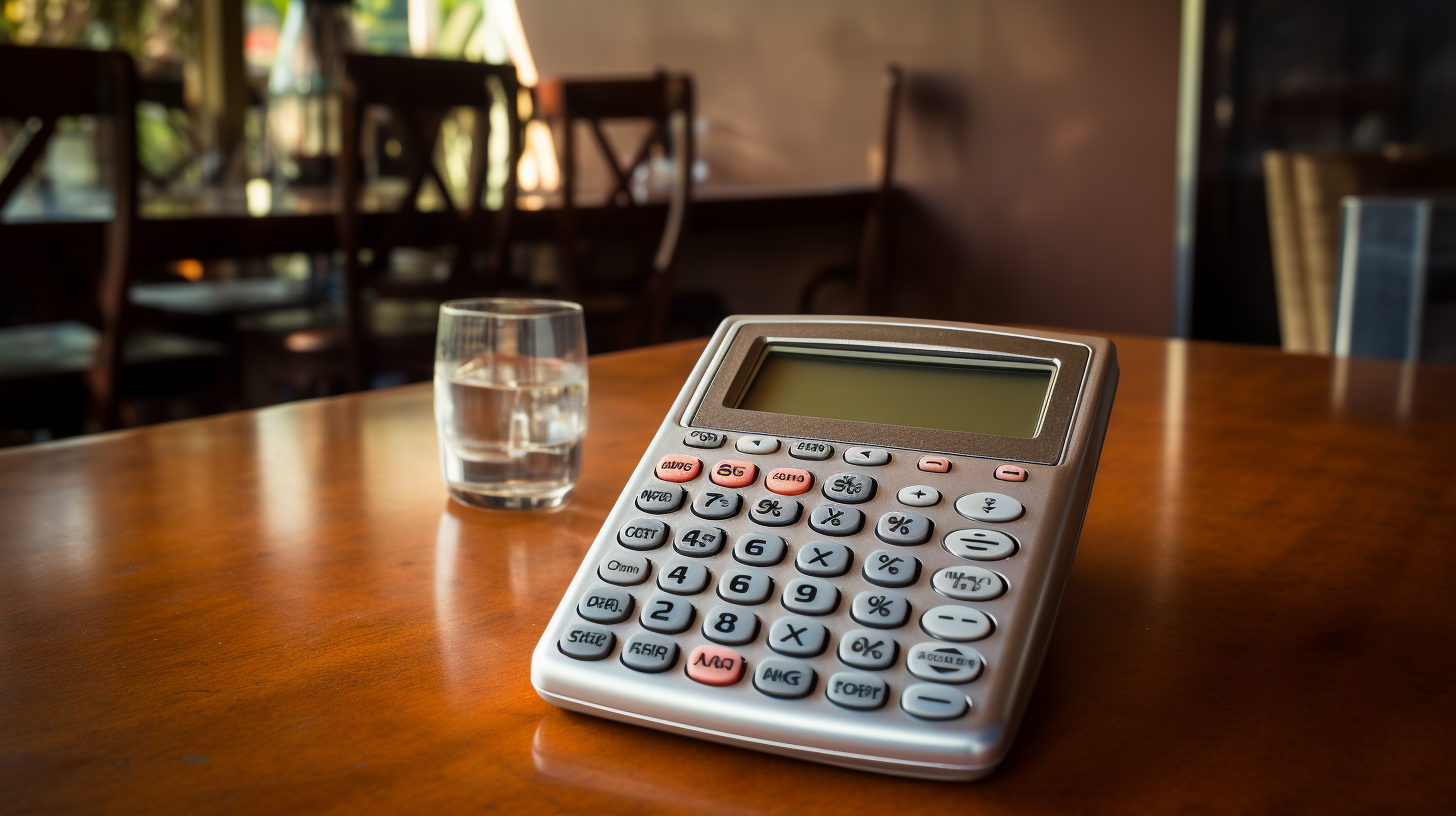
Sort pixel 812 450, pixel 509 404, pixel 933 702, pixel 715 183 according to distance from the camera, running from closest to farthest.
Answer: pixel 933 702 → pixel 812 450 → pixel 509 404 → pixel 715 183

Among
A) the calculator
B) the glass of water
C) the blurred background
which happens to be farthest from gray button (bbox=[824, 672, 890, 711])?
the blurred background

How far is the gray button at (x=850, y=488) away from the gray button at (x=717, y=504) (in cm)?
3

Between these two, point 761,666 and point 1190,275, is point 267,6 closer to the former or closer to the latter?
point 1190,275

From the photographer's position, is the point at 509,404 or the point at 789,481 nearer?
the point at 789,481

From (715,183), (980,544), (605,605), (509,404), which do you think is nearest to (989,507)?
(980,544)

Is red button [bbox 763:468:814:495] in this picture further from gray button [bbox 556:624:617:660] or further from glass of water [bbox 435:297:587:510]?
glass of water [bbox 435:297:587:510]

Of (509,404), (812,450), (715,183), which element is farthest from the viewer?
(715,183)

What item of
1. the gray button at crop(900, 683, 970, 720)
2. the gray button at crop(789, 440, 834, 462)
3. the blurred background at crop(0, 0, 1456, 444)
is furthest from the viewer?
the blurred background at crop(0, 0, 1456, 444)

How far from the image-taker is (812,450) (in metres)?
0.40

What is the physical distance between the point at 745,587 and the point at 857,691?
0.05 meters

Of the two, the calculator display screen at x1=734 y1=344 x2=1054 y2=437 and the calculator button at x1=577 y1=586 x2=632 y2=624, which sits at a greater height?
the calculator display screen at x1=734 y1=344 x2=1054 y2=437

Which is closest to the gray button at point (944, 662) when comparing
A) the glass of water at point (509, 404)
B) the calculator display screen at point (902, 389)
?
the calculator display screen at point (902, 389)

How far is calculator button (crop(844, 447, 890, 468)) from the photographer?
389 mm

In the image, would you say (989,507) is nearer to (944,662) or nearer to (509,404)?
(944,662)
